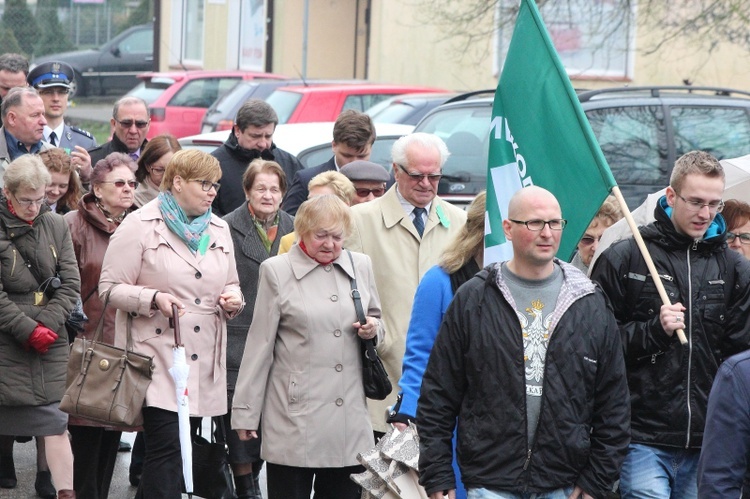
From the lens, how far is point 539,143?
18.3 ft

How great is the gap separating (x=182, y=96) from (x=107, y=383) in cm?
1602

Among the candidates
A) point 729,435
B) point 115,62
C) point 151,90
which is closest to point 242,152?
point 729,435

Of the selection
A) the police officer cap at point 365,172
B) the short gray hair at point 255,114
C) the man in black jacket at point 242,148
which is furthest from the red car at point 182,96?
the police officer cap at point 365,172

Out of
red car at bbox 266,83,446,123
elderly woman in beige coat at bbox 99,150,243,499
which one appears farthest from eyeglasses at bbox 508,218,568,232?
red car at bbox 266,83,446,123

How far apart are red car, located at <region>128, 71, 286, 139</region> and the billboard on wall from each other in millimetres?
8322

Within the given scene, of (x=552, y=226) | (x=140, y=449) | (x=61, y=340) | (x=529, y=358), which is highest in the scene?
(x=552, y=226)

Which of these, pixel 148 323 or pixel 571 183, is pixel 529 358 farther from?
pixel 148 323

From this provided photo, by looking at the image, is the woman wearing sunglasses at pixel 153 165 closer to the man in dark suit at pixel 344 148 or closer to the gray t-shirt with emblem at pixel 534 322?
the man in dark suit at pixel 344 148

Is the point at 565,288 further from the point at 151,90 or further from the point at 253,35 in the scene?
the point at 253,35

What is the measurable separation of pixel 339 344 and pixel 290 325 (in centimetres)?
23

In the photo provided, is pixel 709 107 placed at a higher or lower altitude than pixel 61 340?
higher

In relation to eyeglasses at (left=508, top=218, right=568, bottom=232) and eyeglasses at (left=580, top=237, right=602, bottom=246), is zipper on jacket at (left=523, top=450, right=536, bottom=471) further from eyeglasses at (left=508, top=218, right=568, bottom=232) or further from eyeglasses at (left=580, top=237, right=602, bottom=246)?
eyeglasses at (left=580, top=237, right=602, bottom=246)

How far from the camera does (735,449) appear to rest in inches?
157

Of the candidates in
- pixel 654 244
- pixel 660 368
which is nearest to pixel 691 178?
pixel 654 244
